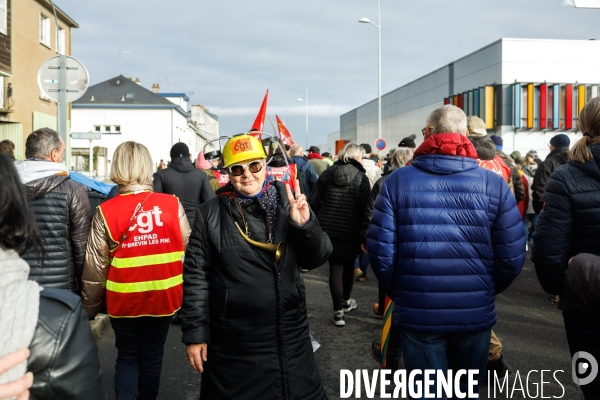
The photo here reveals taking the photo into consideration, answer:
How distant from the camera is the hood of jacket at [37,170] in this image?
390cm

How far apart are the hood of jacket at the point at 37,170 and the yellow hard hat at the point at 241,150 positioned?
1.56 metres

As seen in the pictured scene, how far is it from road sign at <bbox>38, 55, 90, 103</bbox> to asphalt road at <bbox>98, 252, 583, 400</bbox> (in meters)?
3.48

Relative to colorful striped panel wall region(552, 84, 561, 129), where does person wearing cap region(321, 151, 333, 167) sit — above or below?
below

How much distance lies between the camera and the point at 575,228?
9.56 feet

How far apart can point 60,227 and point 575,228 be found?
10.4ft

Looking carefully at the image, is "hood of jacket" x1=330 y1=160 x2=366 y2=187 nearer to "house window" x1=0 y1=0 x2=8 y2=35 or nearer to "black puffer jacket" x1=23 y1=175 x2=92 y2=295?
"black puffer jacket" x1=23 y1=175 x2=92 y2=295

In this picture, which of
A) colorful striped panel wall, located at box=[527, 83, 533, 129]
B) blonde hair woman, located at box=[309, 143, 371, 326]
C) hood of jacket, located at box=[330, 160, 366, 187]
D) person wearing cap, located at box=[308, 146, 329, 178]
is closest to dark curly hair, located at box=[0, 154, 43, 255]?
blonde hair woman, located at box=[309, 143, 371, 326]

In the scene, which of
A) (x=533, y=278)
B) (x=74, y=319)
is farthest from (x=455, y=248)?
(x=533, y=278)

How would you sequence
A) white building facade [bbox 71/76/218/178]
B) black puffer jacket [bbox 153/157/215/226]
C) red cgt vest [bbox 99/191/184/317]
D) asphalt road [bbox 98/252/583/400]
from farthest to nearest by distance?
white building facade [bbox 71/76/218/178] < black puffer jacket [bbox 153/157/215/226] < asphalt road [bbox 98/252/583/400] < red cgt vest [bbox 99/191/184/317]

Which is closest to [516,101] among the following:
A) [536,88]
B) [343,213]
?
[536,88]

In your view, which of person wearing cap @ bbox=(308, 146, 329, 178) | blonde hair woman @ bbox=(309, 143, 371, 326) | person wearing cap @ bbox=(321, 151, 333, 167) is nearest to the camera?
blonde hair woman @ bbox=(309, 143, 371, 326)

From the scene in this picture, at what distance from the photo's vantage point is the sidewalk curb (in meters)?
5.90

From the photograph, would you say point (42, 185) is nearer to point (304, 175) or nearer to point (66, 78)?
point (66, 78)

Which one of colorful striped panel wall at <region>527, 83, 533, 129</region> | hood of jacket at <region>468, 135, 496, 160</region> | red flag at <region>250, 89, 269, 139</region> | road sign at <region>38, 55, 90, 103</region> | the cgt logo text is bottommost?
the cgt logo text
